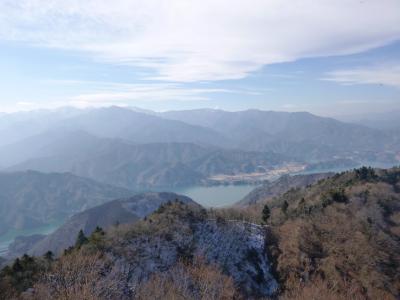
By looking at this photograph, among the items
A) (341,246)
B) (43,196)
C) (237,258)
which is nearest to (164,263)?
(237,258)

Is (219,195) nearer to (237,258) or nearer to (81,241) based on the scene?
(81,241)

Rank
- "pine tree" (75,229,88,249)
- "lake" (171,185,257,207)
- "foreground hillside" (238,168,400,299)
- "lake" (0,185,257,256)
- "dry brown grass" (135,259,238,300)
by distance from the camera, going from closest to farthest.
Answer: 1. "dry brown grass" (135,259,238,300)
2. "foreground hillside" (238,168,400,299)
3. "pine tree" (75,229,88,249)
4. "lake" (0,185,257,256)
5. "lake" (171,185,257,207)

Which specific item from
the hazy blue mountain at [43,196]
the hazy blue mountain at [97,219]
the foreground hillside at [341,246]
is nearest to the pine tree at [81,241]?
the foreground hillside at [341,246]

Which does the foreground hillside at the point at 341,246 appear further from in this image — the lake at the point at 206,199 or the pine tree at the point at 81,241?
the lake at the point at 206,199

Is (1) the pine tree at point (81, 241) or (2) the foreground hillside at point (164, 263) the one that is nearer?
(2) the foreground hillside at point (164, 263)

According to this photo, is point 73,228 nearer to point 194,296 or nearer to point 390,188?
point 390,188

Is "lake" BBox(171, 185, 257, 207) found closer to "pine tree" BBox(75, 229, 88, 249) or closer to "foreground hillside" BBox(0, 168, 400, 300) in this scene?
"foreground hillside" BBox(0, 168, 400, 300)

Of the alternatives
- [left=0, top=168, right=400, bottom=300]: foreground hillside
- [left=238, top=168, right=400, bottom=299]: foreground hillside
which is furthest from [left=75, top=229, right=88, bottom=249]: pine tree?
[left=238, top=168, right=400, bottom=299]: foreground hillside
